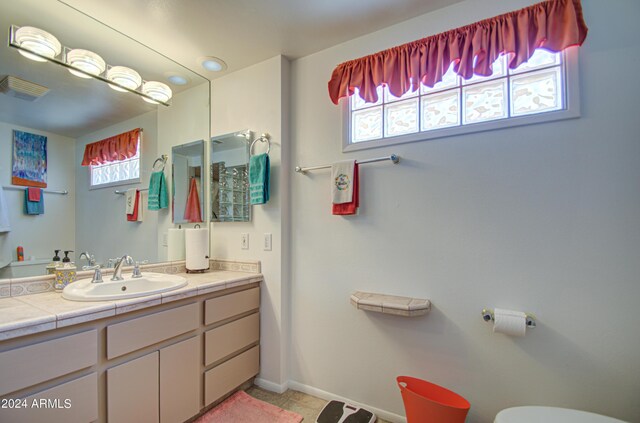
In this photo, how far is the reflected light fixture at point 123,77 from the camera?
6.20 feet

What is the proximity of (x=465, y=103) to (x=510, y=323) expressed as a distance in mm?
1166

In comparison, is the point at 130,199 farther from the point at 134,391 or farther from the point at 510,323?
the point at 510,323

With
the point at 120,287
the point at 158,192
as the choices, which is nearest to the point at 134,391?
the point at 120,287

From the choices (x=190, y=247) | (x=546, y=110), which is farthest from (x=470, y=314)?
(x=190, y=247)

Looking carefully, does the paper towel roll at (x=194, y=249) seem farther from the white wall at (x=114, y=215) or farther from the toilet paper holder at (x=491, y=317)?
the toilet paper holder at (x=491, y=317)

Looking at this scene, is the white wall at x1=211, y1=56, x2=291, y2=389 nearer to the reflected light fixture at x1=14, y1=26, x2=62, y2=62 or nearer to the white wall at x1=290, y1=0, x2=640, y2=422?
the white wall at x1=290, y1=0, x2=640, y2=422

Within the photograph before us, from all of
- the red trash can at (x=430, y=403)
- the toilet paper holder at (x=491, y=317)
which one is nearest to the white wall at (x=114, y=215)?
the red trash can at (x=430, y=403)

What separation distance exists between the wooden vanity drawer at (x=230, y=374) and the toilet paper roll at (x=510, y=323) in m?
1.57

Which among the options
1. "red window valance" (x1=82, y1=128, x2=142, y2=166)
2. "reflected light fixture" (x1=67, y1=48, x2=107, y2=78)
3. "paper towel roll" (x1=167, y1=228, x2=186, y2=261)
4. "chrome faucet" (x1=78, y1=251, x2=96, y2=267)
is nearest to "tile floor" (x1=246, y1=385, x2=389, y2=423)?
"paper towel roll" (x1=167, y1=228, x2=186, y2=261)

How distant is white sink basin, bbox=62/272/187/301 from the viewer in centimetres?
136

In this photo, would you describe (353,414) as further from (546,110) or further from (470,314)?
(546,110)

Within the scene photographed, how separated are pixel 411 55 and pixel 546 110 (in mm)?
764

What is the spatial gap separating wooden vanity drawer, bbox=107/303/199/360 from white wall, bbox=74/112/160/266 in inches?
25.5

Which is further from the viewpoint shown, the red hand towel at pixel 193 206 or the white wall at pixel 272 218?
the red hand towel at pixel 193 206
